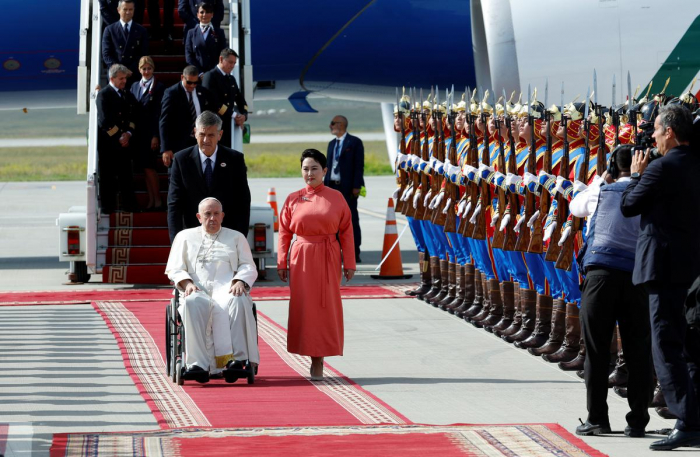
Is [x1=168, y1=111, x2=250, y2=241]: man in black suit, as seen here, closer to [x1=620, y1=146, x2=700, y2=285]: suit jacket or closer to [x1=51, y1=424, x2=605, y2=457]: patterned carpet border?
[x1=51, y1=424, x2=605, y2=457]: patterned carpet border

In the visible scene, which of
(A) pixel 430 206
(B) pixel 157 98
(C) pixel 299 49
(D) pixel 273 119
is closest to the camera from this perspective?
(A) pixel 430 206

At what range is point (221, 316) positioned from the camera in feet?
24.6

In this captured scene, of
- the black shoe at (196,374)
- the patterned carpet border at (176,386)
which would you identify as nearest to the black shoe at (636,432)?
the patterned carpet border at (176,386)

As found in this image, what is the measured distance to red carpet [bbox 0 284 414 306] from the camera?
37.0 feet

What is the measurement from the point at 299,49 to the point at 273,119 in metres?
54.4

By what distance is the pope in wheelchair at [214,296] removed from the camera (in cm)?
745

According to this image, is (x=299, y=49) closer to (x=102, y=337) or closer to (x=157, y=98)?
(x=157, y=98)

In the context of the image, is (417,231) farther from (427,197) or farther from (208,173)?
(208,173)

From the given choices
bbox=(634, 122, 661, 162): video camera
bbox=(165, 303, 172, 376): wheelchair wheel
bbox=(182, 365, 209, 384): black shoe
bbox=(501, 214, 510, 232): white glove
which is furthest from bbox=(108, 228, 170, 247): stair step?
bbox=(634, 122, 661, 162): video camera

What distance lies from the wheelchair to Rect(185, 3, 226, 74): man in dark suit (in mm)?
5441

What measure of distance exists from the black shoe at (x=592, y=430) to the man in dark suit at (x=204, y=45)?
7.54 metres

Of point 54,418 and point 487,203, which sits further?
point 487,203

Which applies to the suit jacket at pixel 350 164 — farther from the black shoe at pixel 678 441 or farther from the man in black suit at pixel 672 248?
the black shoe at pixel 678 441

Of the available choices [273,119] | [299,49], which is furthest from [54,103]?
[273,119]
